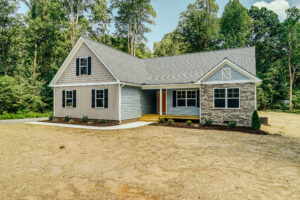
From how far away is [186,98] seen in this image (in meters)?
15.1

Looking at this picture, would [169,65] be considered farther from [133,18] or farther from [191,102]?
[133,18]

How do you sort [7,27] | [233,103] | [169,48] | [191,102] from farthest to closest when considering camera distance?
[169,48] < [7,27] < [191,102] < [233,103]

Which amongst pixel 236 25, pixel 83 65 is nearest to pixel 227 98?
pixel 83 65

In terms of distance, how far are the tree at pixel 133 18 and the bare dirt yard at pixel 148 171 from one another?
26.2 meters

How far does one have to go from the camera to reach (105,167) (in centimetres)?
489

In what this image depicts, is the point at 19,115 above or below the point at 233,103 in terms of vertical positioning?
below

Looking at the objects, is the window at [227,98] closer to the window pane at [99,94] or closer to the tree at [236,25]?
the window pane at [99,94]

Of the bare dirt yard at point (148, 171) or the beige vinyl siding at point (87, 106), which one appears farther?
the beige vinyl siding at point (87, 106)

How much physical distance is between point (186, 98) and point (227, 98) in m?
3.63

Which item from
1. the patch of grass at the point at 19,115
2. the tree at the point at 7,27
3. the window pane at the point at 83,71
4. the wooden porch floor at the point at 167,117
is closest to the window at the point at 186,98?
the wooden porch floor at the point at 167,117

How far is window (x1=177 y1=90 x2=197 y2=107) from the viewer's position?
14.9 meters

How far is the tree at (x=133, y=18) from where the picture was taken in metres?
28.5

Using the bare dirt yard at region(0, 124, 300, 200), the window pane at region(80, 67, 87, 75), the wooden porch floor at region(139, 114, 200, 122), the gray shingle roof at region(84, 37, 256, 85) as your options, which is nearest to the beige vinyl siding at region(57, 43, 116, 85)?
the window pane at region(80, 67, 87, 75)

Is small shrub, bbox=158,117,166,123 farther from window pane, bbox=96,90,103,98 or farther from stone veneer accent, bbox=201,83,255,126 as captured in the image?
window pane, bbox=96,90,103,98
